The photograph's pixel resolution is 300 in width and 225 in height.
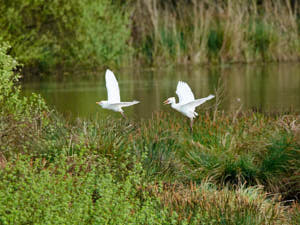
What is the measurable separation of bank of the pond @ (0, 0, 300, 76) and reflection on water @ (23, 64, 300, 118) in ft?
3.57

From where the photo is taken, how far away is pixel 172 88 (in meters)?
21.0

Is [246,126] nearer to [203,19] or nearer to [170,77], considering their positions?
[170,77]

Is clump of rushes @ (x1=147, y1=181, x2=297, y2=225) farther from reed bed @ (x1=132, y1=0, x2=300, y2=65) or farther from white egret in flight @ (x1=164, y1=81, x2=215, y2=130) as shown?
reed bed @ (x1=132, y1=0, x2=300, y2=65)

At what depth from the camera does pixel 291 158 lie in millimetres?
8539

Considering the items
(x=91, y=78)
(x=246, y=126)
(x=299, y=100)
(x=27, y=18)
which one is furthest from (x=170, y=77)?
(x=246, y=126)

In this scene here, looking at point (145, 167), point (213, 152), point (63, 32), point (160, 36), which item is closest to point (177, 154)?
point (213, 152)

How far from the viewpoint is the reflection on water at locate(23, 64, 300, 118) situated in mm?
16953

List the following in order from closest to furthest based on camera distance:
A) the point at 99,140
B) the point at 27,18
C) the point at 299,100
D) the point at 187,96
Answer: the point at 99,140, the point at 187,96, the point at 299,100, the point at 27,18

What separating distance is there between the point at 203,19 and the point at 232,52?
5.61ft

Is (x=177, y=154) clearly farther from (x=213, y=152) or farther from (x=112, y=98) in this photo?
(x=112, y=98)

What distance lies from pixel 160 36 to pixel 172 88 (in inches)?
311

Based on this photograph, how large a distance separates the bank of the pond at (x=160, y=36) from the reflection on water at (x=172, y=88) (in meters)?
1.09

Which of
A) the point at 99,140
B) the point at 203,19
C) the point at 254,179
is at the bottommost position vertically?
the point at 254,179

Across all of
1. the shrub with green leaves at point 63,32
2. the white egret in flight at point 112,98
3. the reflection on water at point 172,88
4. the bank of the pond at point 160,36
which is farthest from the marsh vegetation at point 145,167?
the bank of the pond at point 160,36
